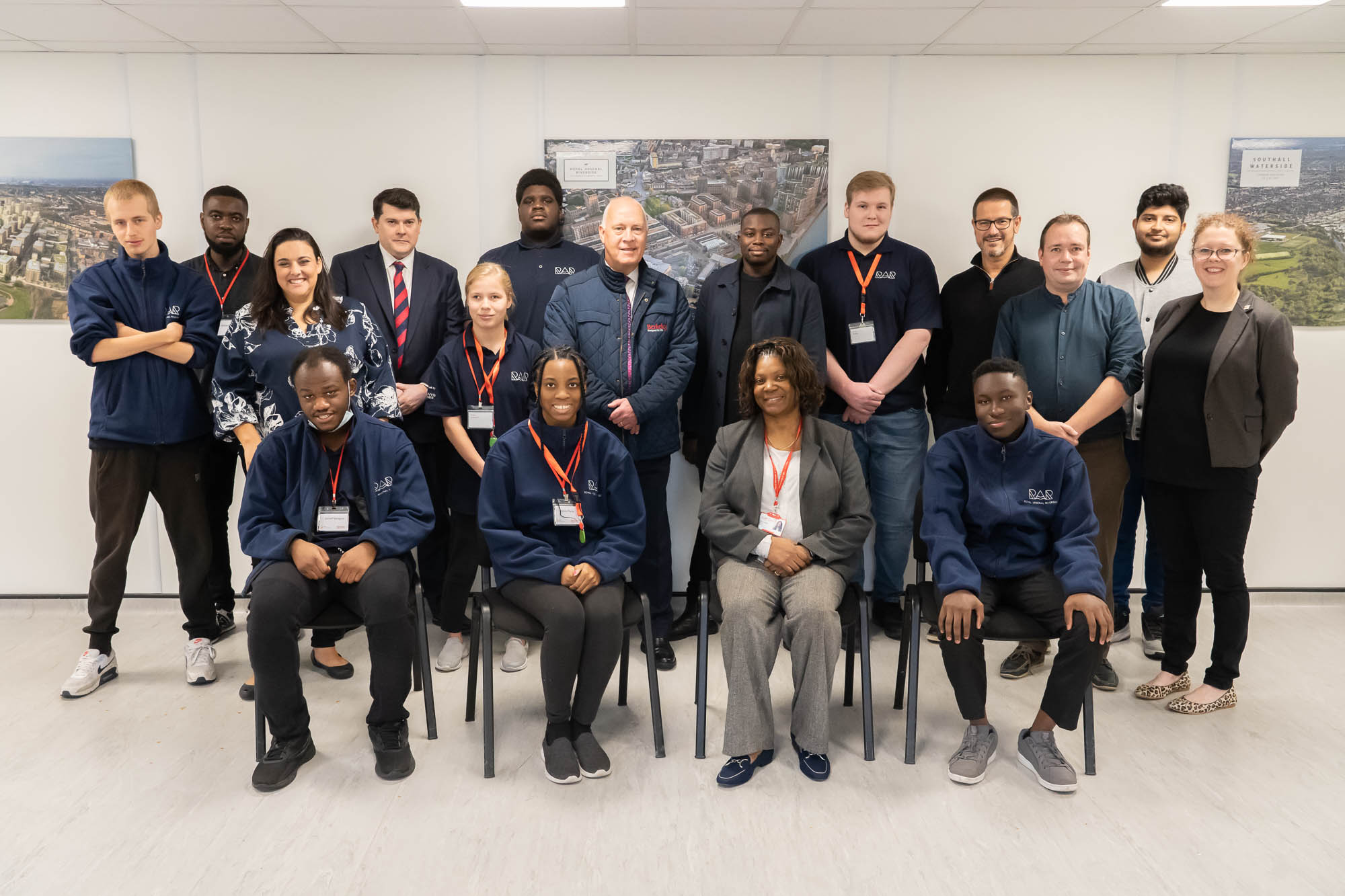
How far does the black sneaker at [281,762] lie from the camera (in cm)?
249

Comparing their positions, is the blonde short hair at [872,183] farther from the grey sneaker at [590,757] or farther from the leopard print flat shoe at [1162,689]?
the grey sneaker at [590,757]

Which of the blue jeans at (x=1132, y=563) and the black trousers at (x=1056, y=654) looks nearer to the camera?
the black trousers at (x=1056, y=654)

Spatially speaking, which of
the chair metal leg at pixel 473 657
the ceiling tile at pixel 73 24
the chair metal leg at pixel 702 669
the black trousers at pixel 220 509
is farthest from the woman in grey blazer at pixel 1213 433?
the ceiling tile at pixel 73 24

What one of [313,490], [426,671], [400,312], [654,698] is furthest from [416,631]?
[400,312]

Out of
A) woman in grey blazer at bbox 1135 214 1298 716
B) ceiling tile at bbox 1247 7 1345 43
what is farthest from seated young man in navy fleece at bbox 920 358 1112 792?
ceiling tile at bbox 1247 7 1345 43

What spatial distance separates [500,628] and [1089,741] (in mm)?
1874

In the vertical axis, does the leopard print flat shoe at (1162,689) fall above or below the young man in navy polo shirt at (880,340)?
below

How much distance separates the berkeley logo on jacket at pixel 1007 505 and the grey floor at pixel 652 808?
2.16 feet

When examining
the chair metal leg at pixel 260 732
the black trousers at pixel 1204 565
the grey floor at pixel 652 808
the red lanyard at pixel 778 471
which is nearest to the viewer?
the grey floor at pixel 652 808

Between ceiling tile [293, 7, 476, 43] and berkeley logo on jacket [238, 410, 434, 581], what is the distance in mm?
1747

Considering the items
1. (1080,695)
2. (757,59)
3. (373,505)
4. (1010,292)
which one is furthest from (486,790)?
(757,59)

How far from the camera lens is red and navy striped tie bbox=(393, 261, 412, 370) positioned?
3.56 meters

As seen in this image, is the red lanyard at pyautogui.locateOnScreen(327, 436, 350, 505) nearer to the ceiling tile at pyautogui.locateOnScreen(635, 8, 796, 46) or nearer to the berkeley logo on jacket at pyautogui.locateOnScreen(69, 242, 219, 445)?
the berkeley logo on jacket at pyautogui.locateOnScreen(69, 242, 219, 445)

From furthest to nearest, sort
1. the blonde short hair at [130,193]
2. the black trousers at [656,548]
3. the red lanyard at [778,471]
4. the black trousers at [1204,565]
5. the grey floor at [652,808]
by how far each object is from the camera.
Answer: the black trousers at [656,548]
the blonde short hair at [130,193]
the black trousers at [1204,565]
the red lanyard at [778,471]
the grey floor at [652,808]
